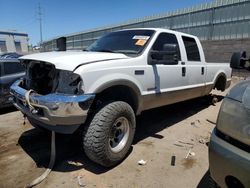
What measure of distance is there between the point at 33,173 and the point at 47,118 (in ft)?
2.84

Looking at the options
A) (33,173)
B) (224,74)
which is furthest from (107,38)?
(224,74)

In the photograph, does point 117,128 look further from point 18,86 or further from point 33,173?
point 18,86

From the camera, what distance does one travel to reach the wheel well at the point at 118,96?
11.0ft

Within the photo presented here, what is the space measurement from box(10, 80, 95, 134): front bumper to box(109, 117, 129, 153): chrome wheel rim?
0.57 m

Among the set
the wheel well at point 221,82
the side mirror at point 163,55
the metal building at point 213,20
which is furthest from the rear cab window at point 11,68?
the metal building at point 213,20

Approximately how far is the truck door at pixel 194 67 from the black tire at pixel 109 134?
2.00m

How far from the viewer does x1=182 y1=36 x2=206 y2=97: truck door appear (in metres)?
5.07

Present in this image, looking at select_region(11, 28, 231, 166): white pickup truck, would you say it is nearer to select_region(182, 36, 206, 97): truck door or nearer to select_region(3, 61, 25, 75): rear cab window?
select_region(182, 36, 206, 97): truck door

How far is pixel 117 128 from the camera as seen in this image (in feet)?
11.6

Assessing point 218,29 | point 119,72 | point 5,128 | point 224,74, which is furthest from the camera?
point 218,29

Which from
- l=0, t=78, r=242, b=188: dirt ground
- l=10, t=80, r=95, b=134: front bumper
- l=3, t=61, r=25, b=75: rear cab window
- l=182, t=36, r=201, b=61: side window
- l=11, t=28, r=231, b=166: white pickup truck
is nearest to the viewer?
l=10, t=80, r=95, b=134: front bumper

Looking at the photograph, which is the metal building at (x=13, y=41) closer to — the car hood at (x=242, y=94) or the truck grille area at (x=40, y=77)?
the truck grille area at (x=40, y=77)

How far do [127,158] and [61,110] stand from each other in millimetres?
1377

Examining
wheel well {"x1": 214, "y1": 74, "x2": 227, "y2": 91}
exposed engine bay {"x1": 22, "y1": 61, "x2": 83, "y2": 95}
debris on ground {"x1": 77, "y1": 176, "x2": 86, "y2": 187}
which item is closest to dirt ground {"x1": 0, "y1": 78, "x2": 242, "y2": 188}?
debris on ground {"x1": 77, "y1": 176, "x2": 86, "y2": 187}
